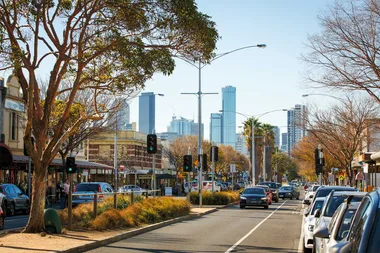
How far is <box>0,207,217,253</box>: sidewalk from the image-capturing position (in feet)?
45.7

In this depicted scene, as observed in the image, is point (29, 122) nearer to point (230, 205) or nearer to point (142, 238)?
point (142, 238)

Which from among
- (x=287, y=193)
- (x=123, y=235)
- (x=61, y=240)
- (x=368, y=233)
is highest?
(x=368, y=233)

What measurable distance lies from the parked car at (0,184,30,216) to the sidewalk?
13.7 meters

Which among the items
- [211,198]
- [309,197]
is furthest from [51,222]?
[211,198]

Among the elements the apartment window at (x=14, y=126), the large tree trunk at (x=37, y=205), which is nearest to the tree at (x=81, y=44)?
the large tree trunk at (x=37, y=205)

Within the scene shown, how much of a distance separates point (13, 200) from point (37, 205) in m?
15.2

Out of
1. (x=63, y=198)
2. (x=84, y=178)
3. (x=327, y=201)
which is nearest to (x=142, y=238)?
(x=327, y=201)

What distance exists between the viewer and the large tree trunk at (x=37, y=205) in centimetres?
1733

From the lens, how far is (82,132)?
45.1m

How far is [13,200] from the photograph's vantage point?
31656mm

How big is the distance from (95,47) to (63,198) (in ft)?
61.4

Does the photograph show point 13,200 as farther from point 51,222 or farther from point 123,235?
point 123,235

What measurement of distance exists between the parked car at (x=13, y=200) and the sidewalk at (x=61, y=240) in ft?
44.9

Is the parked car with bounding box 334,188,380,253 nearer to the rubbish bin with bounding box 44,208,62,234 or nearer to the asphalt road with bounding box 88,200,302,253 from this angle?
the asphalt road with bounding box 88,200,302,253
